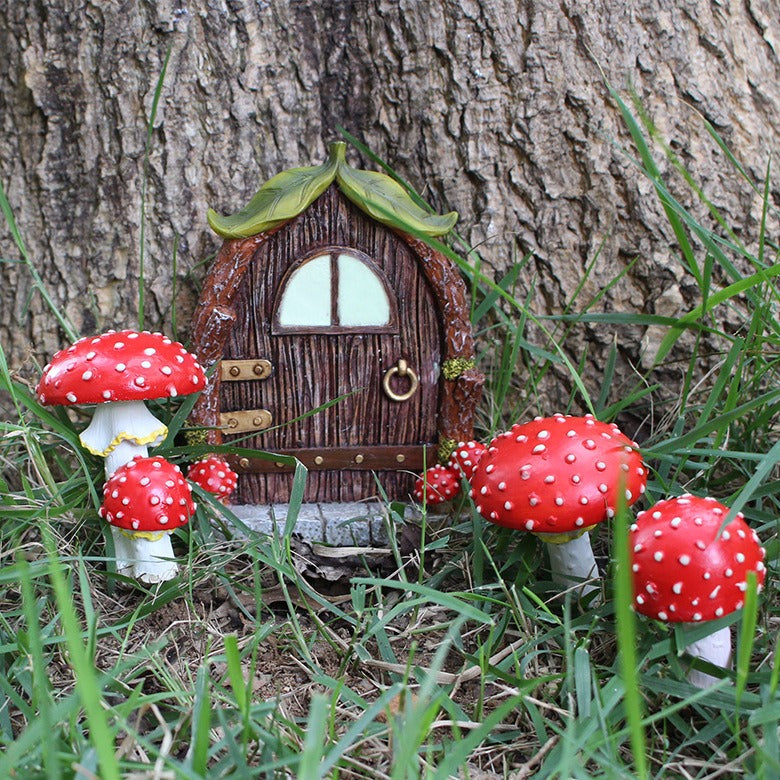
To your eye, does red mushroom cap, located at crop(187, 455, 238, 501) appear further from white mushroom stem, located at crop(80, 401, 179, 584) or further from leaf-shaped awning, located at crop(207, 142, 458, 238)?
leaf-shaped awning, located at crop(207, 142, 458, 238)

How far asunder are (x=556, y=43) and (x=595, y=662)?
5.57 ft

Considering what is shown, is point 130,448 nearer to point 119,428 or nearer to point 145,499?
point 119,428

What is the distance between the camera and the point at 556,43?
240cm

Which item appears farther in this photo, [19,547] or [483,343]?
[483,343]

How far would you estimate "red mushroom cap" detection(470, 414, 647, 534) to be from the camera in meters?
1.68

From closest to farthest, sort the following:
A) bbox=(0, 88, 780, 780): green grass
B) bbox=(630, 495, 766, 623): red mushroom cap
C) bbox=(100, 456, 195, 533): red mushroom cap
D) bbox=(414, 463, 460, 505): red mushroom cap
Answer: bbox=(0, 88, 780, 780): green grass → bbox=(630, 495, 766, 623): red mushroom cap → bbox=(100, 456, 195, 533): red mushroom cap → bbox=(414, 463, 460, 505): red mushroom cap

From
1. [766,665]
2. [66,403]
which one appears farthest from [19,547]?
[766,665]

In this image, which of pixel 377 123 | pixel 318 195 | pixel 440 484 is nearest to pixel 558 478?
pixel 440 484

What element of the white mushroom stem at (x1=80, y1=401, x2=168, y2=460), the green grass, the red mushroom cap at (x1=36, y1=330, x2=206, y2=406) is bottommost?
the green grass

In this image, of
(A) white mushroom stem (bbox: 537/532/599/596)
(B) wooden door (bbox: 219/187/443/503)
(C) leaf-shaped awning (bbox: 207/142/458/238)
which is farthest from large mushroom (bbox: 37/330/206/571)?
(A) white mushroom stem (bbox: 537/532/599/596)

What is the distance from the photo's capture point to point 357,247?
2.23 meters

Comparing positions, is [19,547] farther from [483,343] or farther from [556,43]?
[556,43]

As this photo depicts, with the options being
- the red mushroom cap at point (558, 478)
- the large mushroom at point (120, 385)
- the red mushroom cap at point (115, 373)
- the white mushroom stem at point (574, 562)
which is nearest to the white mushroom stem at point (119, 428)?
the large mushroom at point (120, 385)

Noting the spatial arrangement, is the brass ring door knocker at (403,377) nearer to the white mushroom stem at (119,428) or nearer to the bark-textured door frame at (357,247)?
the bark-textured door frame at (357,247)
